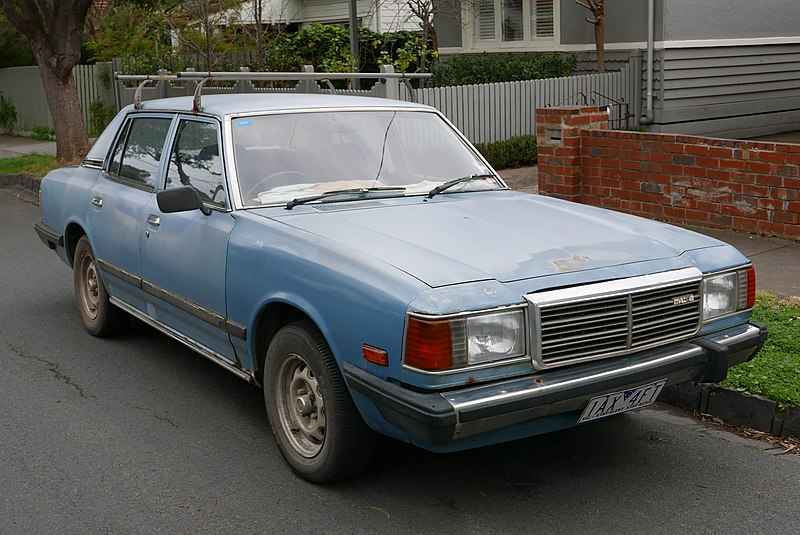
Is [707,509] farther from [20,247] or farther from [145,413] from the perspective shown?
[20,247]

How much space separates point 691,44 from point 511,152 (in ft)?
14.2

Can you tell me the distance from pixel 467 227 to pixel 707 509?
1.66 metres

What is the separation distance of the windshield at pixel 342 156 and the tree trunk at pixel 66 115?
11.7m

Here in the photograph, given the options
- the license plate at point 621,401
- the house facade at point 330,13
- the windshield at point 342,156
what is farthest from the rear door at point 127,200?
the house facade at point 330,13

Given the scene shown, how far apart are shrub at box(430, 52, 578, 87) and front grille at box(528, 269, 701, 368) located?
13.5 metres

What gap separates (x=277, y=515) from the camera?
13.8 ft

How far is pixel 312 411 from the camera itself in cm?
454

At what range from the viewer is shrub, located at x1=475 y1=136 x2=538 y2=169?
14.6 meters

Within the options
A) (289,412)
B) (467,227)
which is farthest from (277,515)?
Result: (467,227)

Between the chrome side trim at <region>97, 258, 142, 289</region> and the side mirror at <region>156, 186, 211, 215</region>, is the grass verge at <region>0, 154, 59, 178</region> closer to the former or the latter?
the chrome side trim at <region>97, 258, 142, 289</region>

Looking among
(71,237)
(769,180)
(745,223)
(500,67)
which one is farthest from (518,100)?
(71,237)

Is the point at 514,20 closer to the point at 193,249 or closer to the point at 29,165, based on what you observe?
the point at 29,165

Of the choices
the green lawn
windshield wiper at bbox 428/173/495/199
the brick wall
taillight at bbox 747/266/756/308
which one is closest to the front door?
windshield wiper at bbox 428/173/495/199

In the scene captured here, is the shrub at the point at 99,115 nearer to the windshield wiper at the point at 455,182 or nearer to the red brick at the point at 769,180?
the red brick at the point at 769,180
